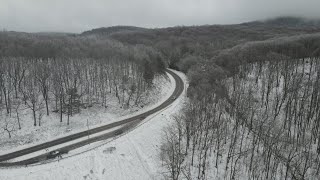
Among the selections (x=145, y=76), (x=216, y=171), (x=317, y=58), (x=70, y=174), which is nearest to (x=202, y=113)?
(x=216, y=171)

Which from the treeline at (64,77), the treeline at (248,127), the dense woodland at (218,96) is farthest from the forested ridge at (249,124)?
the treeline at (64,77)

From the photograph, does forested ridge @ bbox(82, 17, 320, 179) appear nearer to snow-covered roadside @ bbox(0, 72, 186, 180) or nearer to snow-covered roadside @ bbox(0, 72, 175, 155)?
snow-covered roadside @ bbox(0, 72, 186, 180)

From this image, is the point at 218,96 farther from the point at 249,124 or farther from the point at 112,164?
the point at 112,164

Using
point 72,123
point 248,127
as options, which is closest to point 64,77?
point 72,123

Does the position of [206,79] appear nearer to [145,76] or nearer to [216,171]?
[145,76]

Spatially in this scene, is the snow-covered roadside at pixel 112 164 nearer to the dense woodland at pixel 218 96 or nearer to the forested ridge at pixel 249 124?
the forested ridge at pixel 249 124

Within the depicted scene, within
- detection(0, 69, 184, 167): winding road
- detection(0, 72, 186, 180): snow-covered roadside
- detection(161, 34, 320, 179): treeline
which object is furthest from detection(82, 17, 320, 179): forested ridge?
detection(0, 69, 184, 167): winding road
